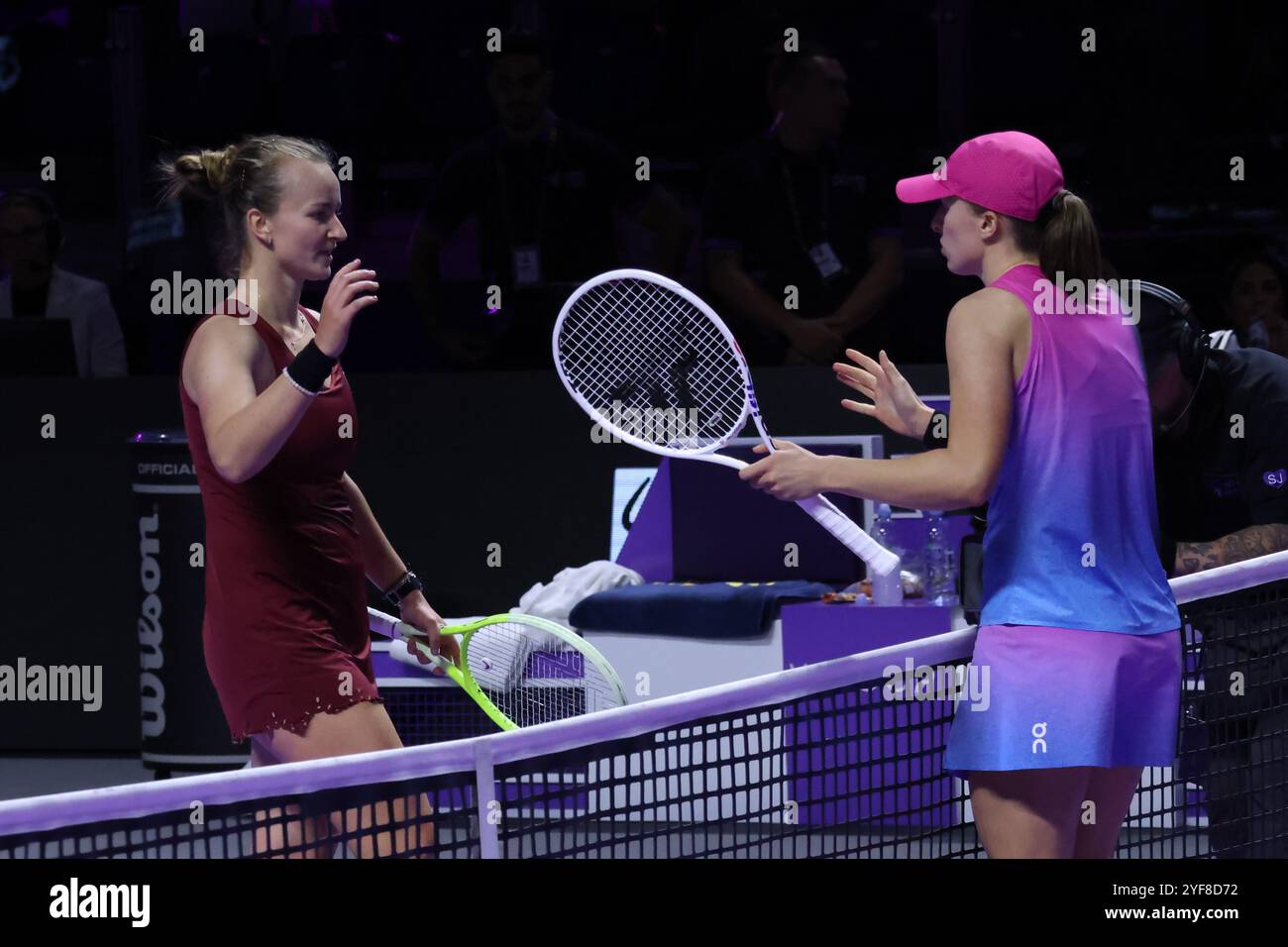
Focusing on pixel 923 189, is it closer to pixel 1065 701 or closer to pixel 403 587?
pixel 1065 701

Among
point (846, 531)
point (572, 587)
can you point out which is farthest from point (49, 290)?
point (846, 531)

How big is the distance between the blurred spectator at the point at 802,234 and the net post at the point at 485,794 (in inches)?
154

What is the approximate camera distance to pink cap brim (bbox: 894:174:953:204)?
2.59 m

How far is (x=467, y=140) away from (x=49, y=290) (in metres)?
1.90

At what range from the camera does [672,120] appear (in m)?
7.55

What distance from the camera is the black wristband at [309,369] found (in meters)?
2.54

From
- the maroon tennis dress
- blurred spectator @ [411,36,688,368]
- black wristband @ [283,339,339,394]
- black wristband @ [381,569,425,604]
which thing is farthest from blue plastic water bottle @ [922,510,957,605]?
black wristband @ [283,339,339,394]

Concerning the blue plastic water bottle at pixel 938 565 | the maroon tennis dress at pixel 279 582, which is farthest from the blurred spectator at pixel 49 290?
Answer: the maroon tennis dress at pixel 279 582

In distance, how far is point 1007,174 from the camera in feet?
8.14

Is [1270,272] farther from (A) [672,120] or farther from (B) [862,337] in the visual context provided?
(A) [672,120]

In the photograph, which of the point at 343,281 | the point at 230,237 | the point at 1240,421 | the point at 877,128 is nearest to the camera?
the point at 343,281

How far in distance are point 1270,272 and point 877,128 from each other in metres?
2.18

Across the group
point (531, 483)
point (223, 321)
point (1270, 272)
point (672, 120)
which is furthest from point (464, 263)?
point (223, 321)

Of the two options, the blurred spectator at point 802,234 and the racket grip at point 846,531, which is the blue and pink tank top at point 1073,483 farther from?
the blurred spectator at point 802,234
